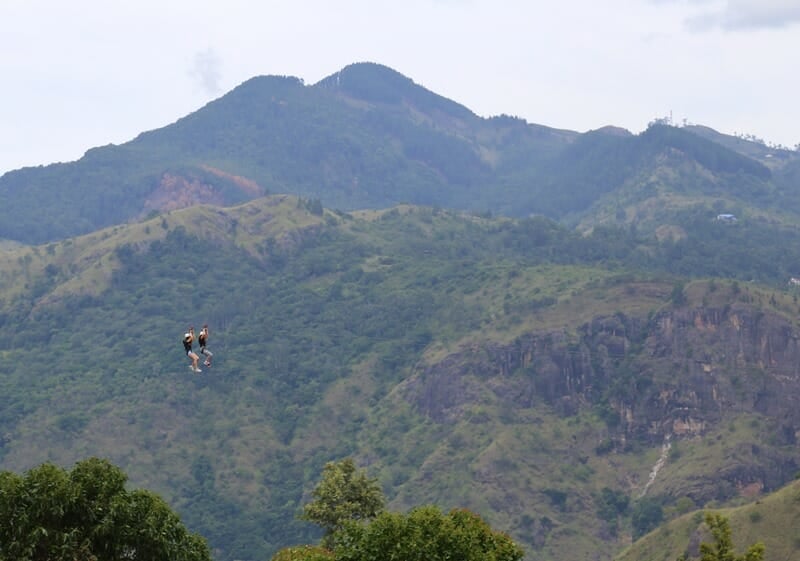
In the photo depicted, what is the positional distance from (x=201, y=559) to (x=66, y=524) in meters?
8.23

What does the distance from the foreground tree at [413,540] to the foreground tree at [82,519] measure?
9105mm

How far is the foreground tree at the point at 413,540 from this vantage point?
63.4m

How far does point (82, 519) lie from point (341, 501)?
43.6m

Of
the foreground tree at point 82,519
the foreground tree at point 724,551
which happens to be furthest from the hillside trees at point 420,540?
the foreground tree at point 724,551

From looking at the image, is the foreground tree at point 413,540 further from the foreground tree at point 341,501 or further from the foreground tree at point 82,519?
the foreground tree at point 341,501

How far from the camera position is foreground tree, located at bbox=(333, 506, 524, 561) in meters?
63.4

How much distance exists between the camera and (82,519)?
63.5m

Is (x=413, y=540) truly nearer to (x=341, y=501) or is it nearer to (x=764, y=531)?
(x=341, y=501)

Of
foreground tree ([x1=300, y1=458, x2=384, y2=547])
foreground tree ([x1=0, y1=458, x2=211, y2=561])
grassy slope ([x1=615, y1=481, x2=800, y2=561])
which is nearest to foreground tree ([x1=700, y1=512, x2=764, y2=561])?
foreground tree ([x1=0, y1=458, x2=211, y2=561])

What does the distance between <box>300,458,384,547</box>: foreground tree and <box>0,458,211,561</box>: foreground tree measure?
3738cm

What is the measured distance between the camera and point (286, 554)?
254ft

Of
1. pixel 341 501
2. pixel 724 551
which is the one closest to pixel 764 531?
pixel 341 501

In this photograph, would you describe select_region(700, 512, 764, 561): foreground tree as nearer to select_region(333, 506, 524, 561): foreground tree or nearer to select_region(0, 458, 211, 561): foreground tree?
select_region(333, 506, 524, 561): foreground tree

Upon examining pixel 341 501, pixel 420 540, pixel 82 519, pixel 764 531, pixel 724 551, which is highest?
pixel 82 519
